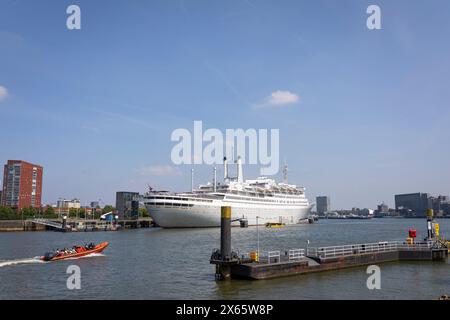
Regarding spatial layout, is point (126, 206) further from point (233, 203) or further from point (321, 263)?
point (321, 263)

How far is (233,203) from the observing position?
127 m

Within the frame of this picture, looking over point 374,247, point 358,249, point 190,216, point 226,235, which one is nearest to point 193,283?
point 226,235

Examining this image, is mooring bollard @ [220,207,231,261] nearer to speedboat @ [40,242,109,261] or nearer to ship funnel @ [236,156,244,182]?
speedboat @ [40,242,109,261]

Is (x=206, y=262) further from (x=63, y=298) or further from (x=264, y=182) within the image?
(x=264, y=182)

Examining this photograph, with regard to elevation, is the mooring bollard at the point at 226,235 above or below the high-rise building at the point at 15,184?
below

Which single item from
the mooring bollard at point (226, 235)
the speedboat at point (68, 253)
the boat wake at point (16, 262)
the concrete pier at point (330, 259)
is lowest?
the boat wake at point (16, 262)

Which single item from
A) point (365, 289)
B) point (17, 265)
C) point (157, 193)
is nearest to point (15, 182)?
point (157, 193)

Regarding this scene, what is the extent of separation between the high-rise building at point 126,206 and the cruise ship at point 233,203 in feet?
177

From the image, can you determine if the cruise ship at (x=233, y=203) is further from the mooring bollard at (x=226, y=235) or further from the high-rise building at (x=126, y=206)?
the high-rise building at (x=126, y=206)

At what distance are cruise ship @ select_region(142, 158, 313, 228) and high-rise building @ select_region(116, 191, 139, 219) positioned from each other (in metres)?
54.1

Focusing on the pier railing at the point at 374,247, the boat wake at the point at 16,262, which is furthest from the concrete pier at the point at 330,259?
the boat wake at the point at 16,262

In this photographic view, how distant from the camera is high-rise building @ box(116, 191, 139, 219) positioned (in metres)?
176

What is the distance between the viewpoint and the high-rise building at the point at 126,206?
577 ft
